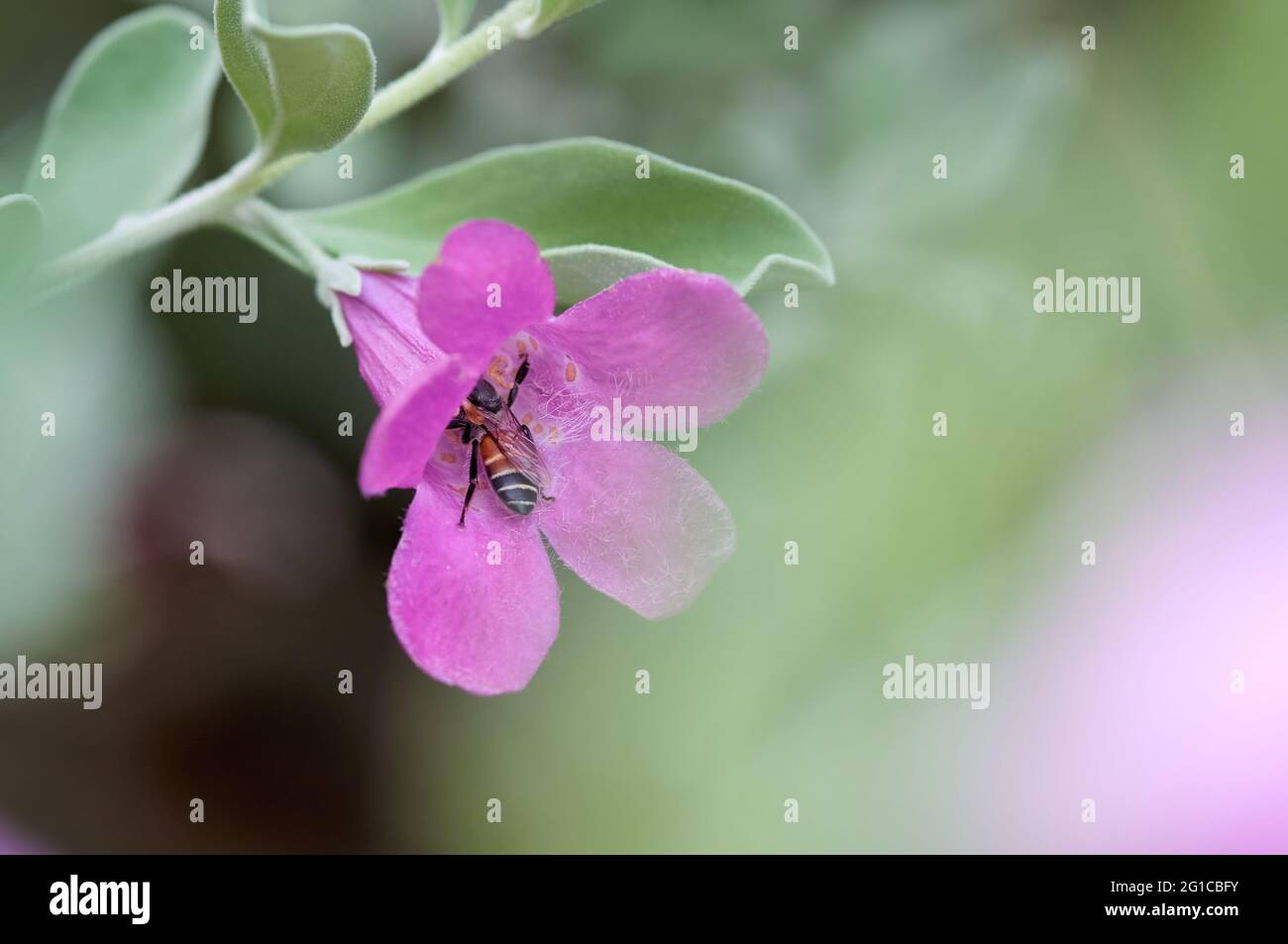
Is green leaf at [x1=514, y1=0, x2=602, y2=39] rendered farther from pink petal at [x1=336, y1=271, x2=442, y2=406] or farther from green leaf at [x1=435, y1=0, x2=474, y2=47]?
pink petal at [x1=336, y1=271, x2=442, y2=406]

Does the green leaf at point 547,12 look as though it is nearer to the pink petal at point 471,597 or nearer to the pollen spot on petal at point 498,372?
the pollen spot on petal at point 498,372

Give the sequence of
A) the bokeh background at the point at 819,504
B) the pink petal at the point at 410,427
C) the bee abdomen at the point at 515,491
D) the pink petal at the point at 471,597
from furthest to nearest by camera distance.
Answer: the bokeh background at the point at 819,504 < the bee abdomen at the point at 515,491 < the pink petal at the point at 471,597 < the pink petal at the point at 410,427

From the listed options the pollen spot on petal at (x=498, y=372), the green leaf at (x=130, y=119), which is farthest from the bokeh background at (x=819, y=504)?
the pollen spot on petal at (x=498, y=372)

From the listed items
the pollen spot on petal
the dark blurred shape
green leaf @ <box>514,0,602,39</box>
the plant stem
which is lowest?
the dark blurred shape

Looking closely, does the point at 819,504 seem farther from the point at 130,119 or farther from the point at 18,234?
the point at 18,234

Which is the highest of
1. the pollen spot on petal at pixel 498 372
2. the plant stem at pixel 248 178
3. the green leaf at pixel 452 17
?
the green leaf at pixel 452 17

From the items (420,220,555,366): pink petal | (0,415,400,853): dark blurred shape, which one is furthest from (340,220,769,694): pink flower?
(0,415,400,853): dark blurred shape

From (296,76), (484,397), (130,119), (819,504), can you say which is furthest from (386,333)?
(819,504)
